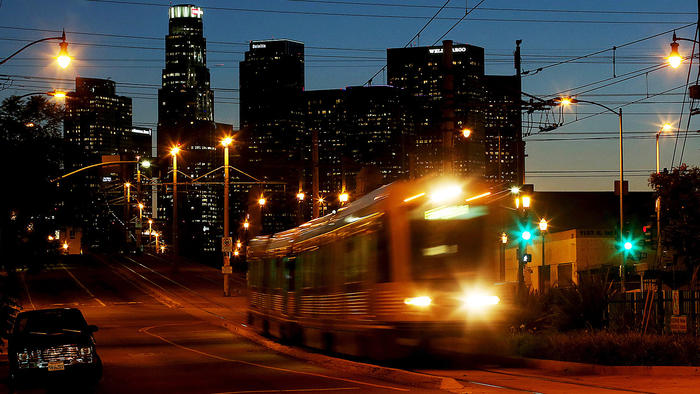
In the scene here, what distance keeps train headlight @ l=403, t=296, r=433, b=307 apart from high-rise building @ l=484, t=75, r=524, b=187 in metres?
3.34

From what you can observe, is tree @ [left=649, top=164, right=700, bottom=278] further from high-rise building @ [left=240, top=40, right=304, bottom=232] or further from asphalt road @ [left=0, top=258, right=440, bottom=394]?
high-rise building @ [left=240, top=40, right=304, bottom=232]

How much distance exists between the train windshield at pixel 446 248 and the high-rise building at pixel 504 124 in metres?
1.50

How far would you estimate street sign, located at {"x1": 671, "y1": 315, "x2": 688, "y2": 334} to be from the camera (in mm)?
20578

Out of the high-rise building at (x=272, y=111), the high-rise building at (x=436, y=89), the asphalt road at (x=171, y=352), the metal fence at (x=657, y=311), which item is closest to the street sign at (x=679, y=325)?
the metal fence at (x=657, y=311)

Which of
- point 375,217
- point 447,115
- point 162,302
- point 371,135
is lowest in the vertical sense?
point 162,302

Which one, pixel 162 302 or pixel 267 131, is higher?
pixel 267 131

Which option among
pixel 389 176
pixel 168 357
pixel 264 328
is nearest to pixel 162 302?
pixel 264 328

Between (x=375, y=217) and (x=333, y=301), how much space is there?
2.97 meters

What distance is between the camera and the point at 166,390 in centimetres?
1631

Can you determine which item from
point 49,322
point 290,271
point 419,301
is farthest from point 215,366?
point 419,301

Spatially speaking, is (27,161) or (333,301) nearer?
(27,161)

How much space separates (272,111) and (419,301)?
410 feet

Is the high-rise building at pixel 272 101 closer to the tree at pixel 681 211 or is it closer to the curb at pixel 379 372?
the tree at pixel 681 211

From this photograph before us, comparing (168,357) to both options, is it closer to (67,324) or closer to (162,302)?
(67,324)
